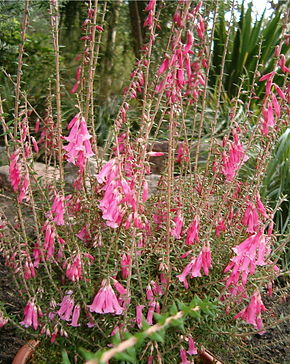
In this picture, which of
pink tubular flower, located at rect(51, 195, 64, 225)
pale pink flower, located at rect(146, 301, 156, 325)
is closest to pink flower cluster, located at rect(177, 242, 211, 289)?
pale pink flower, located at rect(146, 301, 156, 325)

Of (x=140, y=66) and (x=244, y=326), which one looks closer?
(x=140, y=66)

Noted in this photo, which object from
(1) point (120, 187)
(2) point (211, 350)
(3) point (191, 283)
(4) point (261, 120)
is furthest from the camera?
(2) point (211, 350)

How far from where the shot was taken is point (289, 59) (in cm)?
566

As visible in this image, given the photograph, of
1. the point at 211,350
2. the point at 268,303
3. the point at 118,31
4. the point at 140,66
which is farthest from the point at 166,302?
the point at 118,31

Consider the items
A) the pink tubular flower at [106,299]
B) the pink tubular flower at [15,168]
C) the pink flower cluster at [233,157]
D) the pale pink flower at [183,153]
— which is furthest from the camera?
the pale pink flower at [183,153]

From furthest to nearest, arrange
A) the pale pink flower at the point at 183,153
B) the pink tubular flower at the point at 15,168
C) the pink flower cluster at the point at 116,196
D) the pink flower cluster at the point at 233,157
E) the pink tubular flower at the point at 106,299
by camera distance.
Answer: the pale pink flower at the point at 183,153
the pink flower cluster at the point at 233,157
the pink tubular flower at the point at 15,168
the pink tubular flower at the point at 106,299
the pink flower cluster at the point at 116,196

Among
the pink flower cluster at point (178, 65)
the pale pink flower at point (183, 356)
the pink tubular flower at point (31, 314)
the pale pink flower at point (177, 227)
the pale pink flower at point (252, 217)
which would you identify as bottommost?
the pale pink flower at point (183, 356)

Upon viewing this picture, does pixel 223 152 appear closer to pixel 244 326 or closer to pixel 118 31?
pixel 244 326

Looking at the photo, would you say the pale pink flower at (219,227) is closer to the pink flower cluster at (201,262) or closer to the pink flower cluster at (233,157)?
the pink flower cluster at (233,157)

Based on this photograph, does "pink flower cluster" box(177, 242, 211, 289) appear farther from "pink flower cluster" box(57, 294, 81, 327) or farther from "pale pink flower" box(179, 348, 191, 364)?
"pink flower cluster" box(57, 294, 81, 327)

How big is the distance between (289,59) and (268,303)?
11.6ft

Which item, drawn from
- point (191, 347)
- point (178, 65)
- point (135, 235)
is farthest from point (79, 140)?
point (191, 347)

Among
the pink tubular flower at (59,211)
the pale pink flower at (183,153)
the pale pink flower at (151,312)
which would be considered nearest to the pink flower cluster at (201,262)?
the pale pink flower at (151,312)

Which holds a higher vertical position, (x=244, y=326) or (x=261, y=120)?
(x=261, y=120)
